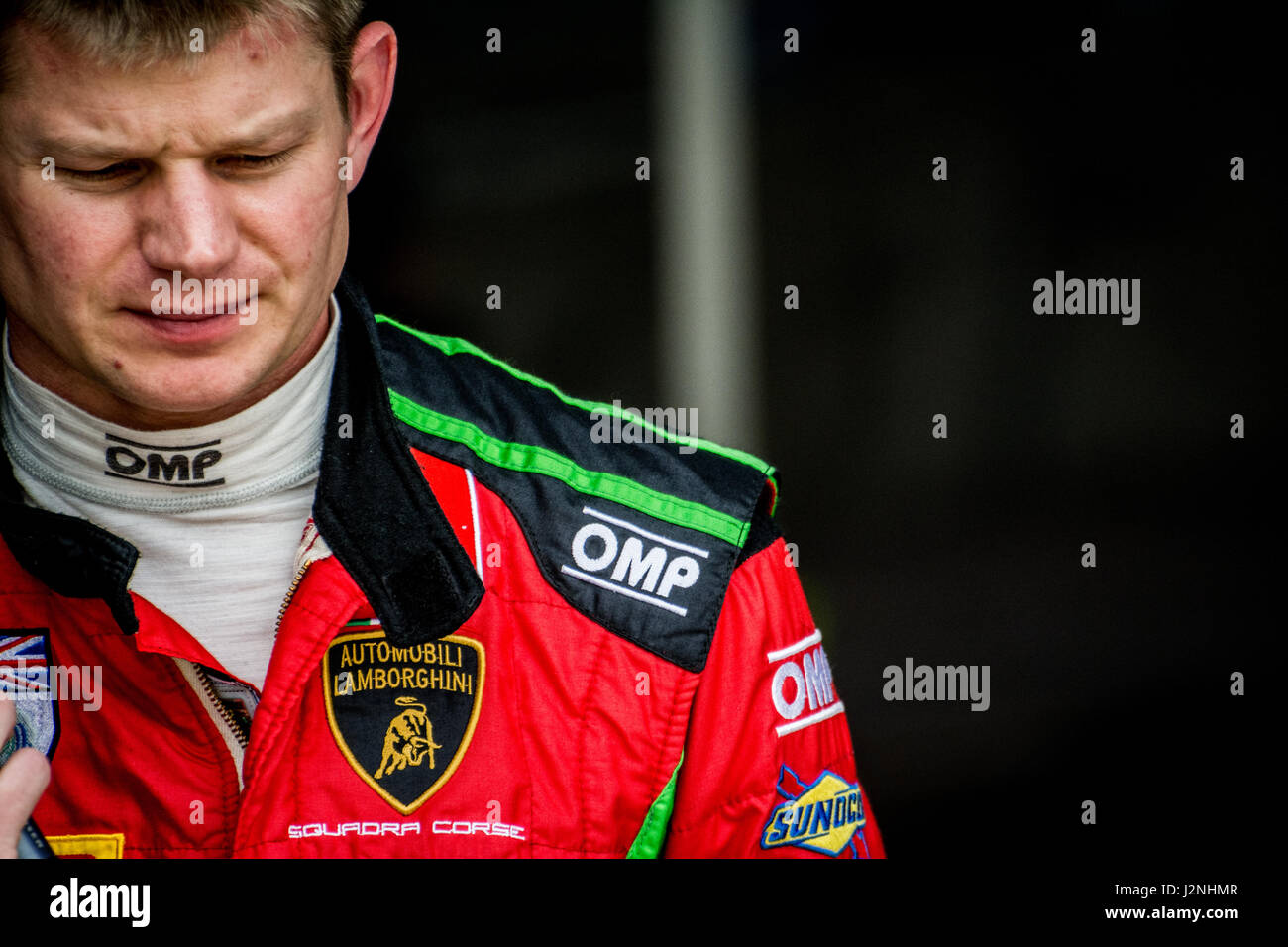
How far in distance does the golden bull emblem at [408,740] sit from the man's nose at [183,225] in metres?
0.46

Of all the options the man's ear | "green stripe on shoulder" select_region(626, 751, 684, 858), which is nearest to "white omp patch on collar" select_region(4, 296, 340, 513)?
the man's ear

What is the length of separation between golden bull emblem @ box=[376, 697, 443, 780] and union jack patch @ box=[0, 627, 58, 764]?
0.31m

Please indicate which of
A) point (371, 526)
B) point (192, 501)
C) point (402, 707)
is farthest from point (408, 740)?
point (192, 501)

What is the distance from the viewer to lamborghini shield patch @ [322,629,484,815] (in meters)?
1.40

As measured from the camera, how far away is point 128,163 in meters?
1.25

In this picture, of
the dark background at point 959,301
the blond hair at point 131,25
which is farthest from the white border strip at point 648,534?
the dark background at point 959,301

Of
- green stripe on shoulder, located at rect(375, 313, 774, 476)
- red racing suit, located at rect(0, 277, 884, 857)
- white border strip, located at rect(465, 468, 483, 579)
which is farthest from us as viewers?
green stripe on shoulder, located at rect(375, 313, 774, 476)

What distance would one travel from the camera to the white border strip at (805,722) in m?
1.48

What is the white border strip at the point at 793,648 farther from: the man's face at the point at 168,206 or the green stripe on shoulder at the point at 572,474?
the man's face at the point at 168,206

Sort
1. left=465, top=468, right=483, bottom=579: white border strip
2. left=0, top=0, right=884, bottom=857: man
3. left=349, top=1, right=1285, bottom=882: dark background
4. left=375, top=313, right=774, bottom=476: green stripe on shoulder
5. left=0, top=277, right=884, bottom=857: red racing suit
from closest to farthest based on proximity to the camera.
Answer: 1. left=0, top=0, right=884, bottom=857: man
2. left=0, top=277, right=884, bottom=857: red racing suit
3. left=465, top=468, right=483, bottom=579: white border strip
4. left=375, top=313, right=774, bottom=476: green stripe on shoulder
5. left=349, top=1, right=1285, bottom=882: dark background

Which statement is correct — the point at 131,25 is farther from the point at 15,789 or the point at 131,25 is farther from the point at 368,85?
the point at 15,789

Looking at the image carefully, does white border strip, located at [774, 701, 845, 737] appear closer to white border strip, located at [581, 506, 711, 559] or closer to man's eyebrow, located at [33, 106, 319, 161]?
white border strip, located at [581, 506, 711, 559]

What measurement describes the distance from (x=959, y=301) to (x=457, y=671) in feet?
10.3

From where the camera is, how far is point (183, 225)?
48.9 inches
